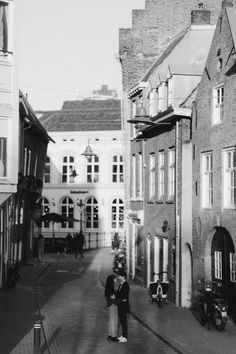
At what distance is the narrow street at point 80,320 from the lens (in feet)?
54.8

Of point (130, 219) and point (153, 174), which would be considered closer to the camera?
point (153, 174)

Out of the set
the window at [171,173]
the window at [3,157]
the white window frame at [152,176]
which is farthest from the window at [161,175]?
the window at [3,157]

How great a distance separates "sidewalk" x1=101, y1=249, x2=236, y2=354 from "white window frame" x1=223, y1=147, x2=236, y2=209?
345 centimetres

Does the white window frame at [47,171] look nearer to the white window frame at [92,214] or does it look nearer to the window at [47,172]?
the window at [47,172]

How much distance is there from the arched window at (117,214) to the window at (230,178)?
39297mm

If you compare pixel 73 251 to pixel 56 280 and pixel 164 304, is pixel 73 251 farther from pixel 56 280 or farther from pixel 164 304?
pixel 164 304

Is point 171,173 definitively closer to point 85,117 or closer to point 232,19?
point 232,19

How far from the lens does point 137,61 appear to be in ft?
122

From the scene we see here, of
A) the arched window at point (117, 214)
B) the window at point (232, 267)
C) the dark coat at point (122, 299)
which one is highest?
the arched window at point (117, 214)

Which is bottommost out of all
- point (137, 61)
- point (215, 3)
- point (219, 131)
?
point (219, 131)

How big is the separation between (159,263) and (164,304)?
3.55 metres

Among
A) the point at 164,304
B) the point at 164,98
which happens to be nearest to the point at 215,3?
the point at 164,98

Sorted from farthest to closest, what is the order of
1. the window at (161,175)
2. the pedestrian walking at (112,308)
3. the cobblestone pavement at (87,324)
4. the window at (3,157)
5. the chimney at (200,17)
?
the chimney at (200,17) → the window at (161,175) → the pedestrian walking at (112,308) → the window at (3,157) → the cobblestone pavement at (87,324)

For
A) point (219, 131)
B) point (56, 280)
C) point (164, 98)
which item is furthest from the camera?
point (56, 280)
